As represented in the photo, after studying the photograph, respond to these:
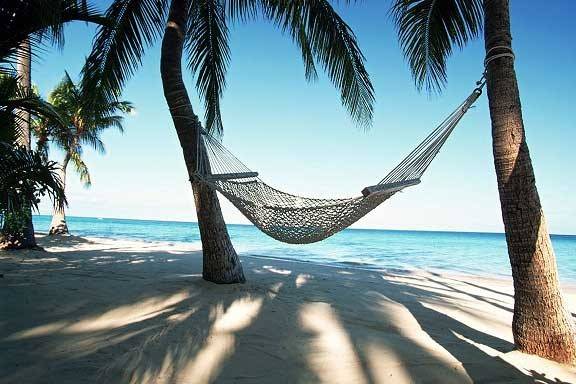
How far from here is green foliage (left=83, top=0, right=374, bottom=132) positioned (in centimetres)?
340

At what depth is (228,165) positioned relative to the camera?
3.04 metres

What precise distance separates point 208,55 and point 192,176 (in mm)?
1690

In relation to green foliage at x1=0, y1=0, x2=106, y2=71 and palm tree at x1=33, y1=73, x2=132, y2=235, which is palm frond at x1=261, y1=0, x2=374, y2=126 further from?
palm tree at x1=33, y1=73, x2=132, y2=235

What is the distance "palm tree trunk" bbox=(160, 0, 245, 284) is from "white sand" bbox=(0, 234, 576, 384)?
18 centimetres

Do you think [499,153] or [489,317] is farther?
[489,317]

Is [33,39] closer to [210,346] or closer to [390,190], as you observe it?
[210,346]

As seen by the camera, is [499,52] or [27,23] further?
[27,23]

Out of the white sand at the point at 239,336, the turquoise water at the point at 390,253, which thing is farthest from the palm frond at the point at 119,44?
the turquoise water at the point at 390,253

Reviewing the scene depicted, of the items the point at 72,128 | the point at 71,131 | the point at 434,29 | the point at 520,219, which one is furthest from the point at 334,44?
the point at 72,128

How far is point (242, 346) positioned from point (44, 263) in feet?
11.5

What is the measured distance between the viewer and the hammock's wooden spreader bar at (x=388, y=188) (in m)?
2.09

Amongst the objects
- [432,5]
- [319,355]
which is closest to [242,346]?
[319,355]

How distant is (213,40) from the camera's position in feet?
12.9

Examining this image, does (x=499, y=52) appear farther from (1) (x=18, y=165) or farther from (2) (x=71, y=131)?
(2) (x=71, y=131)
